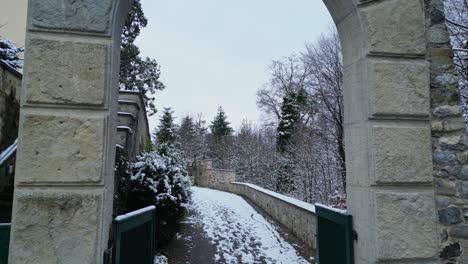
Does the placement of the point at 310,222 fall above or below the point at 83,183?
below

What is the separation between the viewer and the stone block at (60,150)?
6.66ft

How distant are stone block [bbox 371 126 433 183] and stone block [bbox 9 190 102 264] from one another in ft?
6.22

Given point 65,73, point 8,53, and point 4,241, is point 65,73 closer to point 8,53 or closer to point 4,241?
point 4,241

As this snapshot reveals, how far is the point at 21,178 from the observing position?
202 cm

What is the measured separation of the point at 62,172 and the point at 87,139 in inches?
9.7

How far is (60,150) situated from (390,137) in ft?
7.15

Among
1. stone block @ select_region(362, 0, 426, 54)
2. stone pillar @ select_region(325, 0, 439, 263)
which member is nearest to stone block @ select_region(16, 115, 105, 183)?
stone pillar @ select_region(325, 0, 439, 263)

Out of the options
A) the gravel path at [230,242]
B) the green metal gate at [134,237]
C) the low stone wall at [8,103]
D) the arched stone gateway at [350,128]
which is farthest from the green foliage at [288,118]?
the arched stone gateway at [350,128]

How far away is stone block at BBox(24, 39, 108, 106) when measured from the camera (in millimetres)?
2100

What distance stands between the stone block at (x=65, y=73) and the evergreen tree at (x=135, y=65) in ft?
46.2

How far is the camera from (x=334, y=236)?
2.83m

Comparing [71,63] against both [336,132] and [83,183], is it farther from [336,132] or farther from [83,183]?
[336,132]

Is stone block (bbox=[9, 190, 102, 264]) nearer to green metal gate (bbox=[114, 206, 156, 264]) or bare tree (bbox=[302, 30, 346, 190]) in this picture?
green metal gate (bbox=[114, 206, 156, 264])

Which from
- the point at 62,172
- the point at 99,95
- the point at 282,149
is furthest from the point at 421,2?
the point at 282,149
